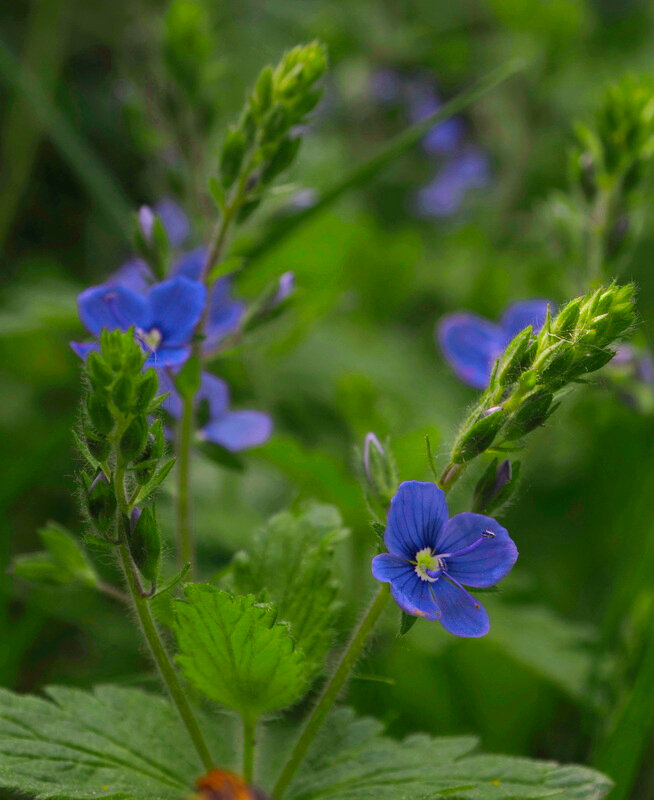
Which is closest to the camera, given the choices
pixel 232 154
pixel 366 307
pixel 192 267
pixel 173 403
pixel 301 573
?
pixel 301 573

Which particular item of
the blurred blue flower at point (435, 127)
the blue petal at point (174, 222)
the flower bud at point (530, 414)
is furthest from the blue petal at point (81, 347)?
the blurred blue flower at point (435, 127)

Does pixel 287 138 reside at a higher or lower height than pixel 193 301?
higher

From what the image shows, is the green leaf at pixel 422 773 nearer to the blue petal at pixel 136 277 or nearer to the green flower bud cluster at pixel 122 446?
the green flower bud cluster at pixel 122 446

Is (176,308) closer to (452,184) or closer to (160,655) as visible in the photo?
(160,655)

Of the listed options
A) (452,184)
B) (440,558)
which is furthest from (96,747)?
(452,184)

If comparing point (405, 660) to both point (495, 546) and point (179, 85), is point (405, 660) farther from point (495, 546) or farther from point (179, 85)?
point (179, 85)

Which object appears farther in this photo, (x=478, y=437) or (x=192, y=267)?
(x=192, y=267)

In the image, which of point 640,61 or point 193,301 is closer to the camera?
point 193,301

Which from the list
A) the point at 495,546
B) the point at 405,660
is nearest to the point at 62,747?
the point at 495,546
